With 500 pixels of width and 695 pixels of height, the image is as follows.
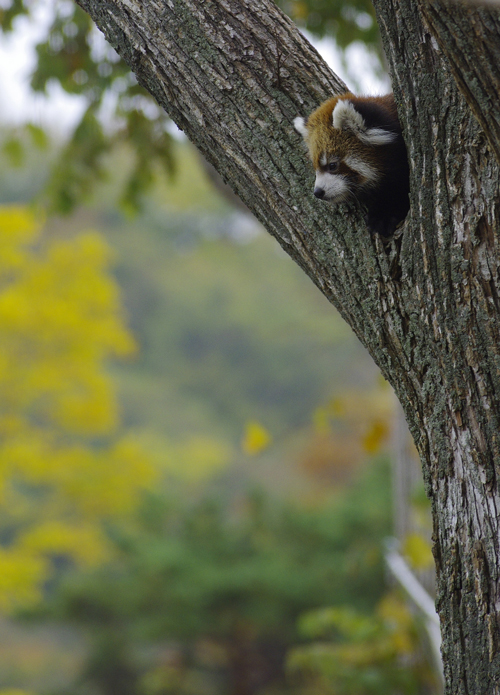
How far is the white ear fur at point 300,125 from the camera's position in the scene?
144cm

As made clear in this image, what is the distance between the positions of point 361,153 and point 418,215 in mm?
547

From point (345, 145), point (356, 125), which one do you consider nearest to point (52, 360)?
point (345, 145)

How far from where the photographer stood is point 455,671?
1.29 m

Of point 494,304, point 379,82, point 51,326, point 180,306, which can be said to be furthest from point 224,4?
point 180,306

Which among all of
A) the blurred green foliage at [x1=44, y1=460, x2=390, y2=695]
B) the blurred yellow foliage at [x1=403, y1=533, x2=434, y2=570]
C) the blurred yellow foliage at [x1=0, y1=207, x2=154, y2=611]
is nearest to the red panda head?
the blurred yellow foliage at [x1=403, y1=533, x2=434, y2=570]

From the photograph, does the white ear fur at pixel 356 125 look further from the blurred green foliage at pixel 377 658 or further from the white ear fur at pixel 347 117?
the blurred green foliage at pixel 377 658

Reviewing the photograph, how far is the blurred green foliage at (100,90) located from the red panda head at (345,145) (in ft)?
7.25

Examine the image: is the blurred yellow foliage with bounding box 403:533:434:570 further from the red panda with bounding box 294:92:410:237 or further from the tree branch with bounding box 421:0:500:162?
the tree branch with bounding box 421:0:500:162

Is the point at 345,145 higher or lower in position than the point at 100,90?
lower

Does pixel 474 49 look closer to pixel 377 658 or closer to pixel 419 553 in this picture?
pixel 419 553

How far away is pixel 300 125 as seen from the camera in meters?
1.44

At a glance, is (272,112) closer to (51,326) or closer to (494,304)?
(494,304)

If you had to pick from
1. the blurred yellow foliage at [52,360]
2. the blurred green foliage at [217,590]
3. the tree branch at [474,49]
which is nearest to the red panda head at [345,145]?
the tree branch at [474,49]

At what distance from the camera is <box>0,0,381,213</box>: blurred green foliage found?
12.3ft
